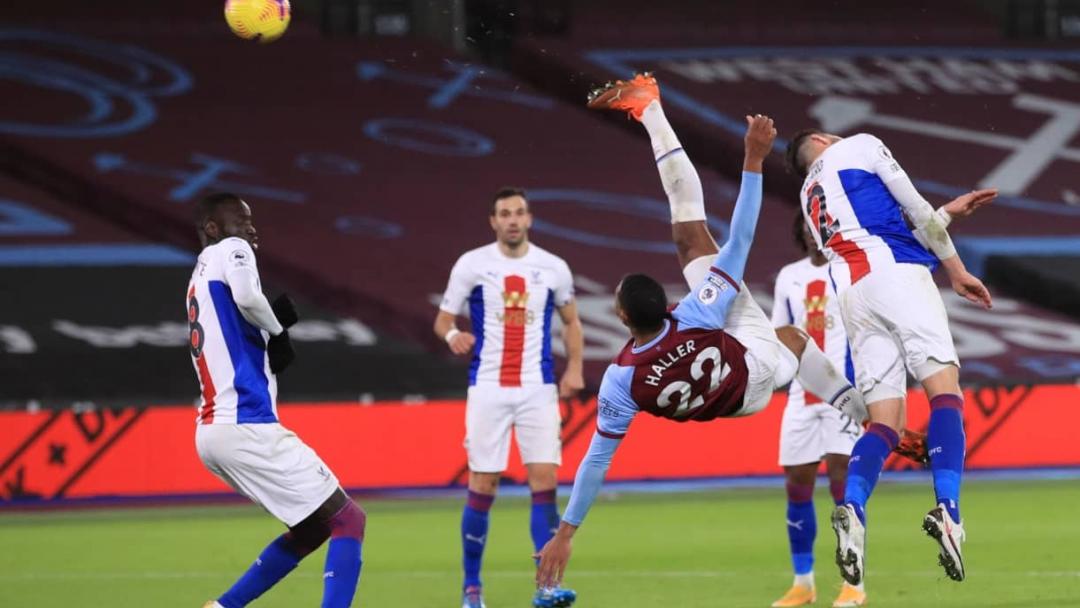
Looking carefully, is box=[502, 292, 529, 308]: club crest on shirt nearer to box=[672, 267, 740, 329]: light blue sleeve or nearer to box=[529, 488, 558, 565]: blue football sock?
box=[529, 488, 558, 565]: blue football sock

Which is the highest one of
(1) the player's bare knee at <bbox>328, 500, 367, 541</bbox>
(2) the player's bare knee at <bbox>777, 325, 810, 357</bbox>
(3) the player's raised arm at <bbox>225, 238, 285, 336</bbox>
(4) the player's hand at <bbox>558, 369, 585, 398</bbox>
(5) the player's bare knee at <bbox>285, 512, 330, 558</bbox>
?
(3) the player's raised arm at <bbox>225, 238, 285, 336</bbox>

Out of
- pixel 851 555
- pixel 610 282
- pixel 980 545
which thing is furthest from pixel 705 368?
pixel 610 282

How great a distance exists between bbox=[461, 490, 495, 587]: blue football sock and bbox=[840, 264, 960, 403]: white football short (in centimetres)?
233

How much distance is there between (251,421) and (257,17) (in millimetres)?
3561

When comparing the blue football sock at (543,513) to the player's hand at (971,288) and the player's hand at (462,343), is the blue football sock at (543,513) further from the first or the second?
the player's hand at (971,288)

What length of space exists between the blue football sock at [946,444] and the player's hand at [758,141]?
133 cm

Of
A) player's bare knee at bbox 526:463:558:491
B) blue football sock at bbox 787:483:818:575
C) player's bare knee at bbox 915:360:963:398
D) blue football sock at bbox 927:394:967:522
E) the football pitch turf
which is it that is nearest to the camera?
blue football sock at bbox 927:394:967:522

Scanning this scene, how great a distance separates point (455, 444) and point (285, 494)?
27.0 feet

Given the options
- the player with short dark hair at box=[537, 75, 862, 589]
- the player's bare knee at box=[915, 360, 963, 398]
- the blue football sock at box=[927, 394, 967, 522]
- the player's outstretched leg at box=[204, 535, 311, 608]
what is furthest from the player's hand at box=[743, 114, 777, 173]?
the player's outstretched leg at box=[204, 535, 311, 608]

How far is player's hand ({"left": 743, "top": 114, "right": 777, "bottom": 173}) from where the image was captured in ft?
22.1

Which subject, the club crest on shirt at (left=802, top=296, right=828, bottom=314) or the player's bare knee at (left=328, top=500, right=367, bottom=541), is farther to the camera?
the club crest on shirt at (left=802, top=296, right=828, bottom=314)

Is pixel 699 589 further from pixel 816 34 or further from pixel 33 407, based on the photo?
pixel 816 34

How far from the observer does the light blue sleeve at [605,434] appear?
6680 millimetres

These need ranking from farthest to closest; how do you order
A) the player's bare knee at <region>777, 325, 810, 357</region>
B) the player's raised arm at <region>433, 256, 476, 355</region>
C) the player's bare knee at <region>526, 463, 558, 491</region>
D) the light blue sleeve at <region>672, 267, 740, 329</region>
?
the player's raised arm at <region>433, 256, 476, 355</region> → the player's bare knee at <region>526, 463, 558, 491</region> → the player's bare knee at <region>777, 325, 810, 357</region> → the light blue sleeve at <region>672, 267, 740, 329</region>
